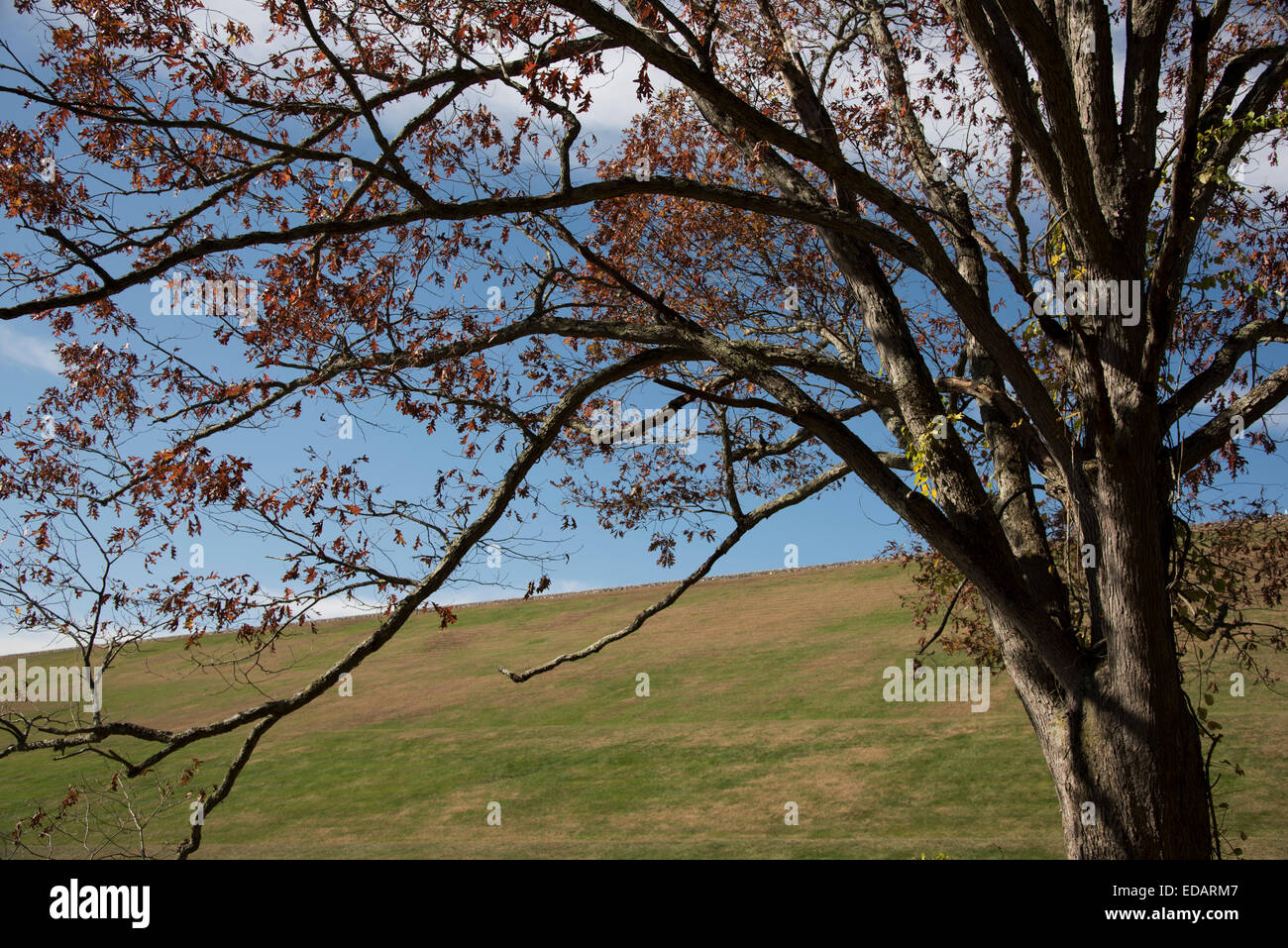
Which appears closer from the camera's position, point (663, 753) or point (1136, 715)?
point (1136, 715)

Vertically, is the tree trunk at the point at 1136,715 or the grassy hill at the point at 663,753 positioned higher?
the tree trunk at the point at 1136,715

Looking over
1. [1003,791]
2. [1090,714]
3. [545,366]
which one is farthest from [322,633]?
[1090,714]

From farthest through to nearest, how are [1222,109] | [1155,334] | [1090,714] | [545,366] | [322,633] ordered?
[322,633]
[545,366]
[1222,109]
[1090,714]
[1155,334]

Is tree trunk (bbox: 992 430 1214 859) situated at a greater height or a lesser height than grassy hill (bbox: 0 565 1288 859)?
greater

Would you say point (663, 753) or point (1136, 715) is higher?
point (1136, 715)

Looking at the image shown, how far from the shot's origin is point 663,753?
21125mm

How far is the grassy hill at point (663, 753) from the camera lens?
53.0 feet

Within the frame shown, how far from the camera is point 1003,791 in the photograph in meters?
16.4

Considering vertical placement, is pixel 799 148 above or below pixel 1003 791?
above

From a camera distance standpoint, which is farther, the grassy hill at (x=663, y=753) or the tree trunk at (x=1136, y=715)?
the grassy hill at (x=663, y=753)

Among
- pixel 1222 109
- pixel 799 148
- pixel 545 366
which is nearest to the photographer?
pixel 799 148

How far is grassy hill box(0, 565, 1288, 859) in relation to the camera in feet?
53.0
